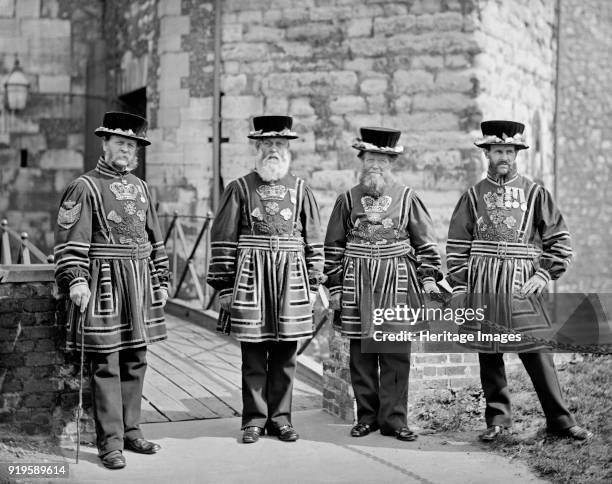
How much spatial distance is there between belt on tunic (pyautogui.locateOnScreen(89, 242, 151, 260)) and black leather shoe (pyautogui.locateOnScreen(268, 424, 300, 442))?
1307mm

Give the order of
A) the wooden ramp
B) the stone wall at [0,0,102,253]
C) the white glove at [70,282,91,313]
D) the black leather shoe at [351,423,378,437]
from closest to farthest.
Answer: the white glove at [70,282,91,313], the black leather shoe at [351,423,378,437], the wooden ramp, the stone wall at [0,0,102,253]

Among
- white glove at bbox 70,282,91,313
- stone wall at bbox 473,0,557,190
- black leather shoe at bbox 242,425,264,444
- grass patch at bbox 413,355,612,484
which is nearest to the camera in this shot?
grass patch at bbox 413,355,612,484

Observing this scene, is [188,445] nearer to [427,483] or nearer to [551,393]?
[427,483]

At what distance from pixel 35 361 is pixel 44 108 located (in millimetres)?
8045

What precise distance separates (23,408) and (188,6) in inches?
257

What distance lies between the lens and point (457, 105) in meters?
9.67

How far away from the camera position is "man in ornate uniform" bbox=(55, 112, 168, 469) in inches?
197

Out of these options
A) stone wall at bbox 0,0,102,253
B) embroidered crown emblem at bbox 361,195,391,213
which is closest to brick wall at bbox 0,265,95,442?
embroidered crown emblem at bbox 361,195,391,213

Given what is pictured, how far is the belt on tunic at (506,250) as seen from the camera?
5.45m

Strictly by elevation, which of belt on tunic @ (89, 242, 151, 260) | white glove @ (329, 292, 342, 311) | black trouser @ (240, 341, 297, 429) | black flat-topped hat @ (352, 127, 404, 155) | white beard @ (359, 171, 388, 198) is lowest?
black trouser @ (240, 341, 297, 429)

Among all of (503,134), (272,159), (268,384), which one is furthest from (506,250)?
(268,384)

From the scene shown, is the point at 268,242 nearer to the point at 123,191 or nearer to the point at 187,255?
the point at 123,191

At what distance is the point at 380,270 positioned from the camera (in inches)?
221

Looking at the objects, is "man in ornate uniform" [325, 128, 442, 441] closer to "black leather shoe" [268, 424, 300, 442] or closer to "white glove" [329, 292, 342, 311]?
"white glove" [329, 292, 342, 311]
